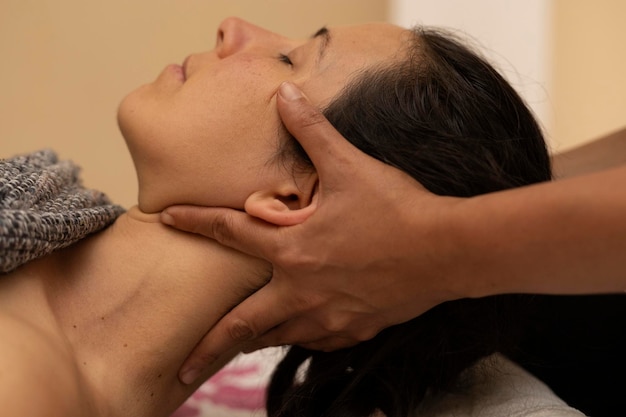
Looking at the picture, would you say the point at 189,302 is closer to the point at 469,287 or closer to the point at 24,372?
the point at 24,372

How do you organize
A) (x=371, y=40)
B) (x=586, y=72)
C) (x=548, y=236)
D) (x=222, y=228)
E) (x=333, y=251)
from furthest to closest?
1. (x=586, y=72)
2. (x=371, y=40)
3. (x=222, y=228)
4. (x=333, y=251)
5. (x=548, y=236)

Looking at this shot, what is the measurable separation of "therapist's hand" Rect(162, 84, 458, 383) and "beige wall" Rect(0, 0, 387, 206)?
42.5 inches

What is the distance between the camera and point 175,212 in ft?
3.44

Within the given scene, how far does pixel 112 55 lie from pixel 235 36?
96cm

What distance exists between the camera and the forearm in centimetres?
76

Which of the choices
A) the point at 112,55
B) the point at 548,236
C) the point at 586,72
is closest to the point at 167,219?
the point at 548,236

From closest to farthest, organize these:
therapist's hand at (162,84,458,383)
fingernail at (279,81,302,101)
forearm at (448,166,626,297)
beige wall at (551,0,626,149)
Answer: forearm at (448,166,626,297) < therapist's hand at (162,84,458,383) < fingernail at (279,81,302,101) < beige wall at (551,0,626,149)

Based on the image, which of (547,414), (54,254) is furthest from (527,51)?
(54,254)

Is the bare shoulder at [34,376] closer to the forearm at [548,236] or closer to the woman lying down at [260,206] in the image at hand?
the woman lying down at [260,206]

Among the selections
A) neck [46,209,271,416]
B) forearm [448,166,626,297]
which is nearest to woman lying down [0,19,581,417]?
neck [46,209,271,416]

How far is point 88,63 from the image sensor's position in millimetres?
2018

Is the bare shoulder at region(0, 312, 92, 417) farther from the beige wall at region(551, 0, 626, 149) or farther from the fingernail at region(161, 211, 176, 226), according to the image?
the beige wall at region(551, 0, 626, 149)

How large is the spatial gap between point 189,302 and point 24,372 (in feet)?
0.92

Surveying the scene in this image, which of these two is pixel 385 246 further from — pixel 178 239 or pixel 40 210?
pixel 40 210
